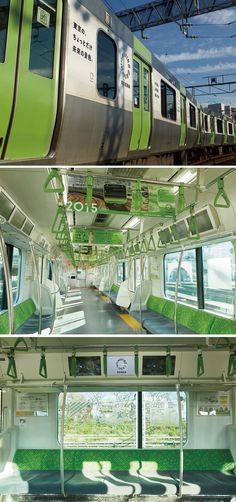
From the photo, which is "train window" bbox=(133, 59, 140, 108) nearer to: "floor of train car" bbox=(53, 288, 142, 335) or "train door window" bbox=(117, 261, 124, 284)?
"train door window" bbox=(117, 261, 124, 284)

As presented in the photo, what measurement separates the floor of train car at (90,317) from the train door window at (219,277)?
350 millimetres

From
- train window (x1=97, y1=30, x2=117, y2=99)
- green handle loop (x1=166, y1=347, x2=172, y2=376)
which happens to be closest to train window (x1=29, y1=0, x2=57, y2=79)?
train window (x1=97, y1=30, x2=117, y2=99)

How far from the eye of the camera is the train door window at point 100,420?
553 cm

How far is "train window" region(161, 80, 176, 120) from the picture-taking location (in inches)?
180

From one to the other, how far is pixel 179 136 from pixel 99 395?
139 inches

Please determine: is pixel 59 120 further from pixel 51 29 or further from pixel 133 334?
pixel 133 334

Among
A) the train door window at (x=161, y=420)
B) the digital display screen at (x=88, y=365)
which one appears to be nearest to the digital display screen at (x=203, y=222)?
the digital display screen at (x=88, y=365)

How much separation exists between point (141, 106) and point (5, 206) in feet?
8.48

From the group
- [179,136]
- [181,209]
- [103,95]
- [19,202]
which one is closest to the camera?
[19,202]

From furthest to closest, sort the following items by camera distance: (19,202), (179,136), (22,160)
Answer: (179,136), (22,160), (19,202)

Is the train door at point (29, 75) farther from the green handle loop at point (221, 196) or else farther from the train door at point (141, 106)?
the train door at point (141, 106)

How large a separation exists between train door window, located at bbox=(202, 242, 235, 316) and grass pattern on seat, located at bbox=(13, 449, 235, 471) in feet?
14.2

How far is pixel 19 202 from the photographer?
160cm

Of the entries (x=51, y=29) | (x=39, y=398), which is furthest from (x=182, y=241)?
(x=39, y=398)
